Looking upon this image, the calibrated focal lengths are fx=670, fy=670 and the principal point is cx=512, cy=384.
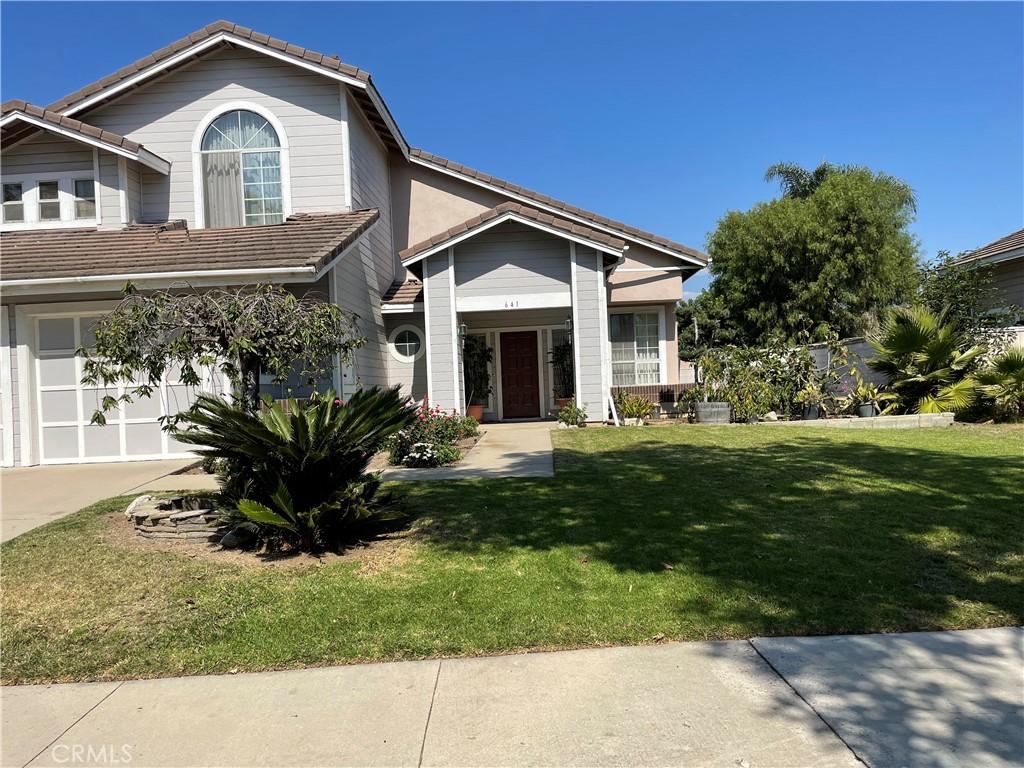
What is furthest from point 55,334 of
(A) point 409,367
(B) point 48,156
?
(A) point 409,367

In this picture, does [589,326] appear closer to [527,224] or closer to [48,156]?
[527,224]

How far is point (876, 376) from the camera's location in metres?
15.0

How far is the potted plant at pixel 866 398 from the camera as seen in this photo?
14062 mm

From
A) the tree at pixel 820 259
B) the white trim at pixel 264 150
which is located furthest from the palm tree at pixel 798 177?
the white trim at pixel 264 150

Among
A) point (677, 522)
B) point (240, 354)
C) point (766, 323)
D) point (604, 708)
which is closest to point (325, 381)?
point (240, 354)

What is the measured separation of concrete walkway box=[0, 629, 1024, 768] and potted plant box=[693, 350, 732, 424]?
10.7 m

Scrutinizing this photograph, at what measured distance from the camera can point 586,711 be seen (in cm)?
316

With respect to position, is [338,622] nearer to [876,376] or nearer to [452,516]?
[452,516]

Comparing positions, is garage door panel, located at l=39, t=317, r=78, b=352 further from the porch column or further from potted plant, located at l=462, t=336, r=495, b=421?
the porch column

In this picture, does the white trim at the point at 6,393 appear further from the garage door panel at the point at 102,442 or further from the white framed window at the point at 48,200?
the white framed window at the point at 48,200

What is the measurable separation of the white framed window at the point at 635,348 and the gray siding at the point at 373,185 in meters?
5.72

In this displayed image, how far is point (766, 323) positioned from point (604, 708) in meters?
28.4

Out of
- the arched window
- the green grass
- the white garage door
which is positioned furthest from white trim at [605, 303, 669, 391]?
the white garage door

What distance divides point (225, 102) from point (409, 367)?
6.58 metres
